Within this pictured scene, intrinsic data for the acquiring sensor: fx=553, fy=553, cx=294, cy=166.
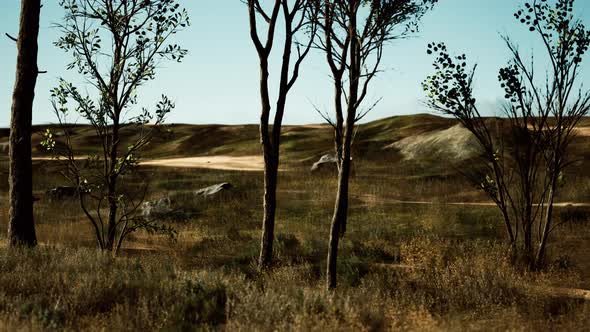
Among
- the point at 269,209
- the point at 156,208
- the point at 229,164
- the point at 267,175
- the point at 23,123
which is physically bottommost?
the point at 156,208

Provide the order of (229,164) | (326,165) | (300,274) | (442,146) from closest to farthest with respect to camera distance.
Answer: (300,274) < (326,165) < (442,146) < (229,164)

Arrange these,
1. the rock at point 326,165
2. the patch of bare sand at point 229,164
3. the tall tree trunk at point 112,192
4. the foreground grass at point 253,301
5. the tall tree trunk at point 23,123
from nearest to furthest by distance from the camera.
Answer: the foreground grass at point 253,301
the tall tree trunk at point 23,123
the tall tree trunk at point 112,192
the rock at point 326,165
the patch of bare sand at point 229,164

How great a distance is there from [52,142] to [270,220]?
5.51 metres

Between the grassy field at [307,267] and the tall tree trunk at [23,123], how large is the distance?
132cm

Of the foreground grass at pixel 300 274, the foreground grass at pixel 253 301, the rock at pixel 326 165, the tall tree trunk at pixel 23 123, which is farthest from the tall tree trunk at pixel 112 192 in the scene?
the rock at pixel 326 165

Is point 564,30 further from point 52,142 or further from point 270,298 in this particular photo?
point 52,142

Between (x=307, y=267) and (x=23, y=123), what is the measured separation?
7428mm

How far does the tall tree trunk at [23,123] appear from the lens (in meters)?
12.9

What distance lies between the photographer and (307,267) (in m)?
12.4

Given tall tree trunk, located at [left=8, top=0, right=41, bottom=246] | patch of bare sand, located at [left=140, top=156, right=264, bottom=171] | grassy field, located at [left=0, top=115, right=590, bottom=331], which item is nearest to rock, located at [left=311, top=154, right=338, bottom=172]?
grassy field, located at [left=0, top=115, right=590, bottom=331]

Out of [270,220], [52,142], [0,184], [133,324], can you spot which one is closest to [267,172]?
[270,220]

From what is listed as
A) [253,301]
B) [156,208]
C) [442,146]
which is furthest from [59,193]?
[442,146]

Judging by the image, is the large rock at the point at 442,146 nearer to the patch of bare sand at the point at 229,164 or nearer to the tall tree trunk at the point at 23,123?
the patch of bare sand at the point at 229,164

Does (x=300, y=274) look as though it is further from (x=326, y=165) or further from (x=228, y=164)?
(x=228, y=164)
